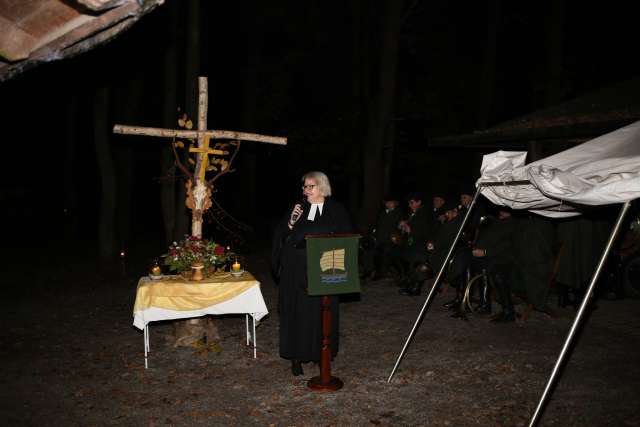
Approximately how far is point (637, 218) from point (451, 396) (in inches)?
241

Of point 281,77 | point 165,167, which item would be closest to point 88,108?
point 281,77

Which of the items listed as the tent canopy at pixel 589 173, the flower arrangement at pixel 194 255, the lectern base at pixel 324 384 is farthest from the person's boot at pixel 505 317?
the flower arrangement at pixel 194 255

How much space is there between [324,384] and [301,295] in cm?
95

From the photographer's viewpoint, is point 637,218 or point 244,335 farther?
point 637,218

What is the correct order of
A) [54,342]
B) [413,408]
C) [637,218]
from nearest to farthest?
1. [413,408]
2. [54,342]
3. [637,218]

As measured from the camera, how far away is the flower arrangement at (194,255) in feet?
20.8

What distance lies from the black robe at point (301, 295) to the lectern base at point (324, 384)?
0.86 ft

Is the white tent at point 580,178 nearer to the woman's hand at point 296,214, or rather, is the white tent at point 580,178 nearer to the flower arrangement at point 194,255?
the woman's hand at point 296,214

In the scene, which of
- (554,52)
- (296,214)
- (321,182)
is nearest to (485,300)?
(321,182)

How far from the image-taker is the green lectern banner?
496 centimetres

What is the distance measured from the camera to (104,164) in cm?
1187

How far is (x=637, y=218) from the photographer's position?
361 inches

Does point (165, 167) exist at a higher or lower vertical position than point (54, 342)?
higher

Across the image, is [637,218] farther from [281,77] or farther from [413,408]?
[281,77]
